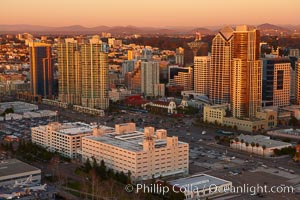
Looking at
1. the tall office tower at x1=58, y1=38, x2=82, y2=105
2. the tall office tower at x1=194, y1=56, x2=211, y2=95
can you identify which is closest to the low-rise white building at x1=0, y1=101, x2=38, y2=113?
the tall office tower at x1=58, y1=38, x2=82, y2=105

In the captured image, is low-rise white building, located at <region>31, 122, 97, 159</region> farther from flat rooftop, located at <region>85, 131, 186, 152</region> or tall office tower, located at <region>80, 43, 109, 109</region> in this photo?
tall office tower, located at <region>80, 43, 109, 109</region>

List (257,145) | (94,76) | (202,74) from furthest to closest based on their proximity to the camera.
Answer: (202,74) → (94,76) → (257,145)

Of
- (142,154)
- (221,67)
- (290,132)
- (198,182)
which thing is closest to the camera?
(198,182)

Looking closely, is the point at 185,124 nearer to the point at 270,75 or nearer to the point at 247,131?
the point at 247,131

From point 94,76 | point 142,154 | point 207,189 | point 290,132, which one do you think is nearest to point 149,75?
point 94,76

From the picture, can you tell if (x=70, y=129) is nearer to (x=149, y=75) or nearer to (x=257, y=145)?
(x=257, y=145)

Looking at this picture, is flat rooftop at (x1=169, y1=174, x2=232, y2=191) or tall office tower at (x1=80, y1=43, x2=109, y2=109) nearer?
flat rooftop at (x1=169, y1=174, x2=232, y2=191)
